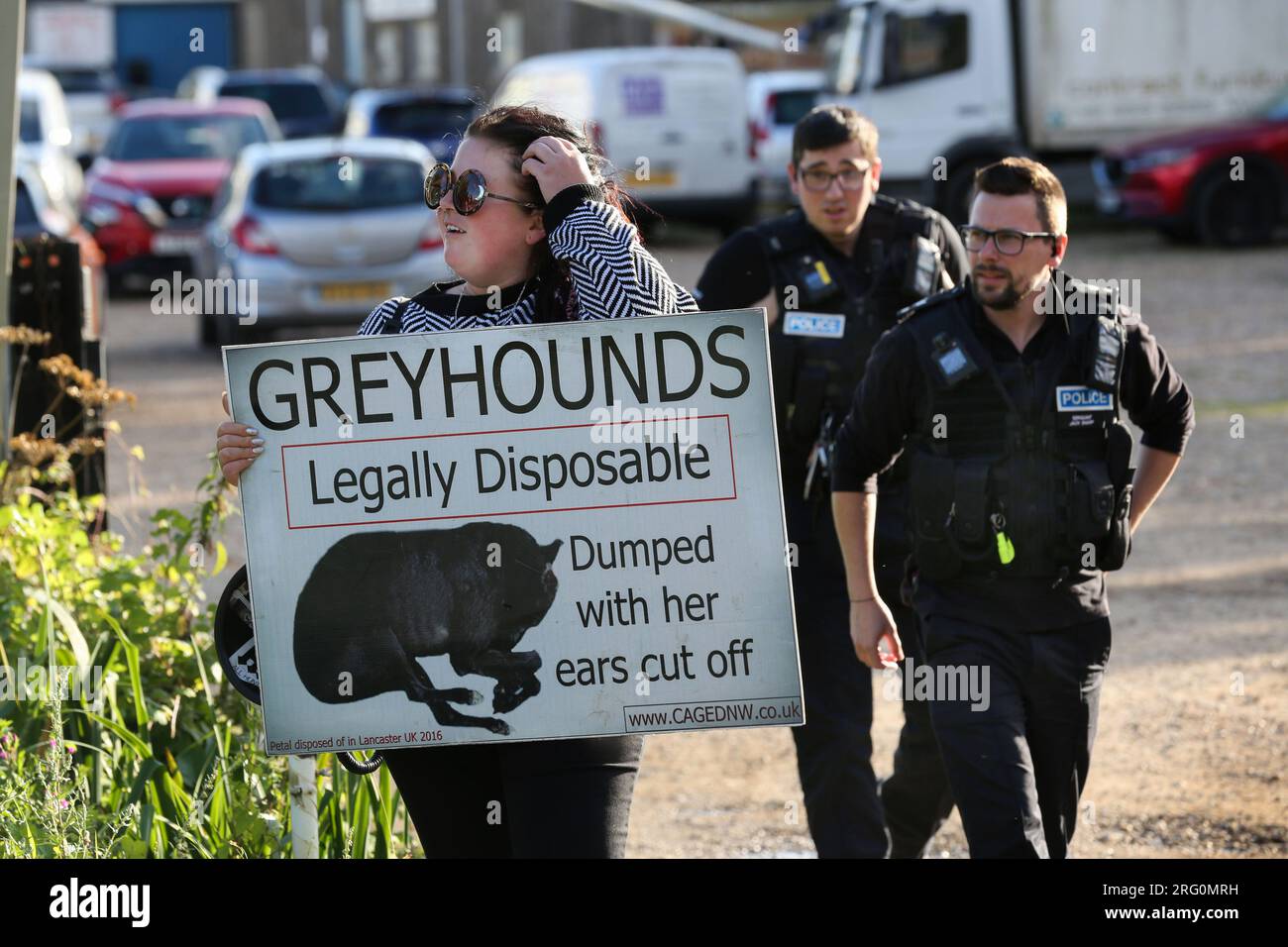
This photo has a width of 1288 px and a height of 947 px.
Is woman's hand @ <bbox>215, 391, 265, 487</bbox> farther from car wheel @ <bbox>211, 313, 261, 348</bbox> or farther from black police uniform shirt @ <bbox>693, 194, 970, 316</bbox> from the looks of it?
car wheel @ <bbox>211, 313, 261, 348</bbox>

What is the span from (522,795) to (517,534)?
1.40 feet

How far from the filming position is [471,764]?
10.8 feet

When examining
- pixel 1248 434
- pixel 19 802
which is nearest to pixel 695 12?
pixel 1248 434

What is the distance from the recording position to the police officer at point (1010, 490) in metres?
4.02

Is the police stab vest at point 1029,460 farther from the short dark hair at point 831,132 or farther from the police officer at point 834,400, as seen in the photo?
the short dark hair at point 831,132

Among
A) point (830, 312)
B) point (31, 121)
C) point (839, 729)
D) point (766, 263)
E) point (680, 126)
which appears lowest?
point (839, 729)

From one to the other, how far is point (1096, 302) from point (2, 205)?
11.1ft

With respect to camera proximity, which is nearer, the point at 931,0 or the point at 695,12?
the point at 931,0

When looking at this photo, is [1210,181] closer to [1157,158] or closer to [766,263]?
[1157,158]

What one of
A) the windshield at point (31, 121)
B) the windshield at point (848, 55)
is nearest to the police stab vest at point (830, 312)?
the windshield at point (31, 121)

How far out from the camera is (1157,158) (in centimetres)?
2033

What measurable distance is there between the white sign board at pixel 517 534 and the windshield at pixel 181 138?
60.9ft

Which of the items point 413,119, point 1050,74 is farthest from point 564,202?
point 413,119
